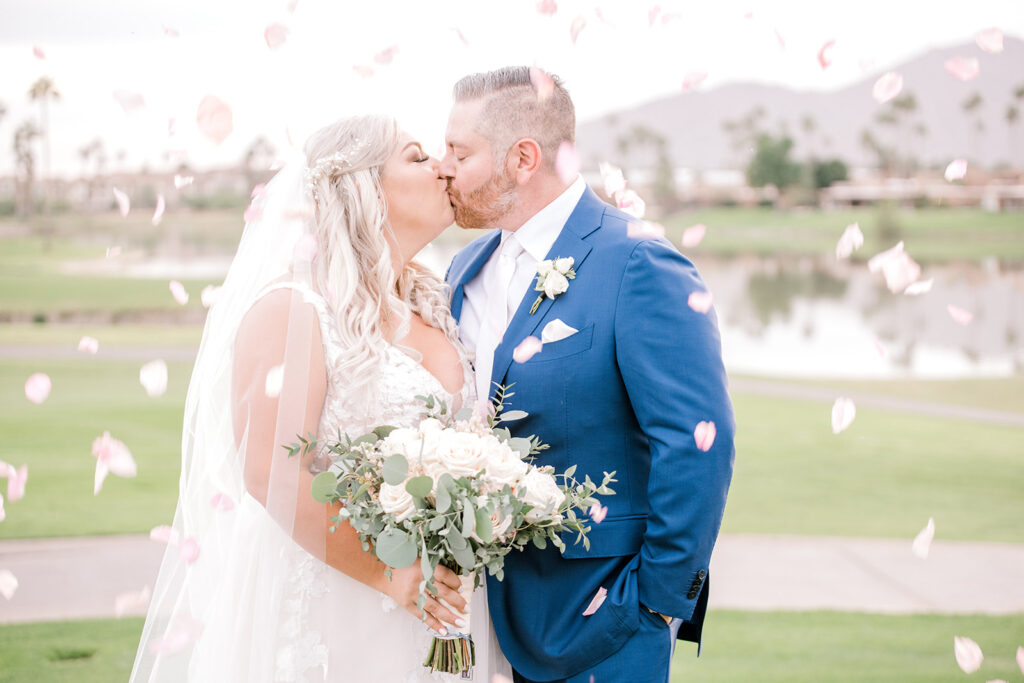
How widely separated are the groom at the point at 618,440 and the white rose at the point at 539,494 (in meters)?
0.40

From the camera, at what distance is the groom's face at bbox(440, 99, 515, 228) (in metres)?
3.23

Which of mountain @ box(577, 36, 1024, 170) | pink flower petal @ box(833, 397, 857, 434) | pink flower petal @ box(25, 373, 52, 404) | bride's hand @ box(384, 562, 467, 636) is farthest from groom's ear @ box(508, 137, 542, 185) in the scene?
mountain @ box(577, 36, 1024, 170)

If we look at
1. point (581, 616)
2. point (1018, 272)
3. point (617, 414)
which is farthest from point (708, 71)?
point (1018, 272)

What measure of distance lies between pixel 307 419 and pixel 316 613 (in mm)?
619

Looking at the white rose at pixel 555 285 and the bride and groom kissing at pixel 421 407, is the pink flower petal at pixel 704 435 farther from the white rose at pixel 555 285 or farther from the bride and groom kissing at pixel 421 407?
the white rose at pixel 555 285

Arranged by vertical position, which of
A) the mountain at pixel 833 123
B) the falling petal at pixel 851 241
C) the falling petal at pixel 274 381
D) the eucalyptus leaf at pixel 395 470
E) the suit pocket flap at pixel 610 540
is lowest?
the mountain at pixel 833 123

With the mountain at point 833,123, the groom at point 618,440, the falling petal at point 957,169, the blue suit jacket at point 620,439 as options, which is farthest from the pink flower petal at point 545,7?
the mountain at point 833,123

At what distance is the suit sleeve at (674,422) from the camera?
2.72 m

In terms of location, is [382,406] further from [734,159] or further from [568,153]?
[734,159]

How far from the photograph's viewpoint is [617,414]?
288 centimetres

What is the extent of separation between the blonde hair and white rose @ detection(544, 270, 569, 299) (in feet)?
1.54

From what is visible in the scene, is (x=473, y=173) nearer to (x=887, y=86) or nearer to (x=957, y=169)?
(x=887, y=86)

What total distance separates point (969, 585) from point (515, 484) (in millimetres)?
4831

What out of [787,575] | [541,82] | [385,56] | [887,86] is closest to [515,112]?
[541,82]
